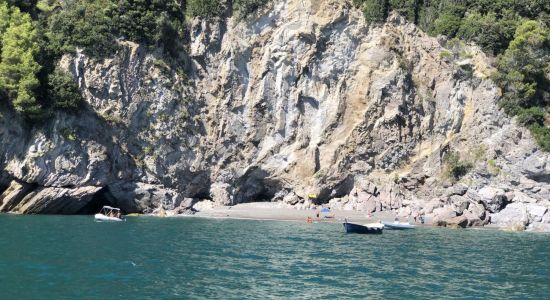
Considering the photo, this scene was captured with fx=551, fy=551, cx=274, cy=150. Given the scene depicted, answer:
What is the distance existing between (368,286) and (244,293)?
5.74m

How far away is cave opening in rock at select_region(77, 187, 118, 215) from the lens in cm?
6016

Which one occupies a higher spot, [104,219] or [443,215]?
[443,215]

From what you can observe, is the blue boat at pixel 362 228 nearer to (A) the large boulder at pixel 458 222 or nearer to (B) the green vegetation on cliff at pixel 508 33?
(A) the large boulder at pixel 458 222

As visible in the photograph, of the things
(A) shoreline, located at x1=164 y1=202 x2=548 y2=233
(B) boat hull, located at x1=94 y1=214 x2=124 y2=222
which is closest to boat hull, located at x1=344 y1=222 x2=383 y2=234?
(A) shoreline, located at x1=164 y1=202 x2=548 y2=233

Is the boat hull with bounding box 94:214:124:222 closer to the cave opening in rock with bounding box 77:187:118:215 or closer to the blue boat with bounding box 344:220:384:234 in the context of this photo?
the cave opening in rock with bounding box 77:187:118:215

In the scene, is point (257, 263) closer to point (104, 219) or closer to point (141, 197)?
point (104, 219)

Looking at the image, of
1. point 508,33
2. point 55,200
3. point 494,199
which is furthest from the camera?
point 508,33

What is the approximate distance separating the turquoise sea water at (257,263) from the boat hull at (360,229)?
2.52 feet

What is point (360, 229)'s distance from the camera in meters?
45.8

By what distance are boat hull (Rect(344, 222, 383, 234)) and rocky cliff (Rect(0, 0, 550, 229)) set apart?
38.7 ft

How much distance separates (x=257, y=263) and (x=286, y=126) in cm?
3669

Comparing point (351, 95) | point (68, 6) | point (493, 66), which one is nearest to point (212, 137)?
point (351, 95)

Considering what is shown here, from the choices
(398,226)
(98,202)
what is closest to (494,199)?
Result: (398,226)

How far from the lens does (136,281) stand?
78.8ft
